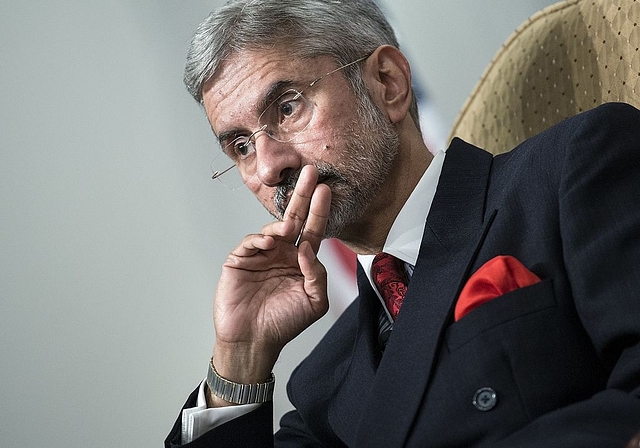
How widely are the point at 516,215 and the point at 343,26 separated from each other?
54 centimetres

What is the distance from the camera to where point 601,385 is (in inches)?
38.6

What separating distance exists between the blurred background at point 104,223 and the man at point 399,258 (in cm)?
32

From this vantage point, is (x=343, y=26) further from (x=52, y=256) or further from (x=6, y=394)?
(x=6, y=394)

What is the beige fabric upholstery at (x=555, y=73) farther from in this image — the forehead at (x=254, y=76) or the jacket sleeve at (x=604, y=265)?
the forehead at (x=254, y=76)

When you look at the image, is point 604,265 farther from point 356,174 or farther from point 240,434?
point 240,434

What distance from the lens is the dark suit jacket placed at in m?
0.90

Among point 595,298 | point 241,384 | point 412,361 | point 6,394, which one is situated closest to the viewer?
point 595,298

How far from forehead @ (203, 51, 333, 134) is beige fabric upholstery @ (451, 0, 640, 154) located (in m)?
0.48

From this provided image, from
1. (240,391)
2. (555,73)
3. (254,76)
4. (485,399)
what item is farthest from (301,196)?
(555,73)

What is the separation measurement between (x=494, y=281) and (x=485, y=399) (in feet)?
0.49

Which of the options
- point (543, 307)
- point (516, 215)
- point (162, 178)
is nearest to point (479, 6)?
point (162, 178)

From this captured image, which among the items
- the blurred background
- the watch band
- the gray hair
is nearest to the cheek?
the gray hair

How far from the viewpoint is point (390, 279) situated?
125 centimetres

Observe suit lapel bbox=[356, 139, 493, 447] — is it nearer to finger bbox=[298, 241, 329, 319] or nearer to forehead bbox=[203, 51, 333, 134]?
finger bbox=[298, 241, 329, 319]
